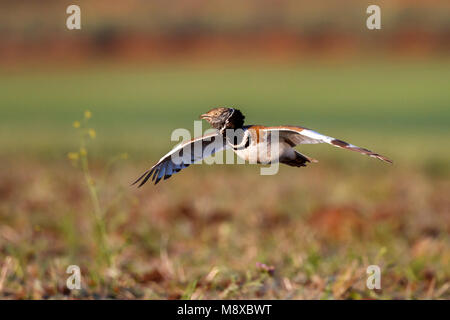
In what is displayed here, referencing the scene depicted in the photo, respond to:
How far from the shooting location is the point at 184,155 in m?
2.80

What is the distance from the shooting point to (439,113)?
20.8m

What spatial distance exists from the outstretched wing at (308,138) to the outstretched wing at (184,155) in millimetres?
279

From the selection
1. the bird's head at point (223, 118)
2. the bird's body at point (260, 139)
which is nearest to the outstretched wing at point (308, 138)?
the bird's body at point (260, 139)

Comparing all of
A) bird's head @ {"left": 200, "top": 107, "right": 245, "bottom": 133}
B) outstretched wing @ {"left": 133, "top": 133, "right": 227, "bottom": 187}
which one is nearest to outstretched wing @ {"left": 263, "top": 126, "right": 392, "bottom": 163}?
bird's head @ {"left": 200, "top": 107, "right": 245, "bottom": 133}

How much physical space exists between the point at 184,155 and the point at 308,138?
63 cm

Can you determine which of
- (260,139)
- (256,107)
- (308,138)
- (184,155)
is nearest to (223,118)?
(260,139)

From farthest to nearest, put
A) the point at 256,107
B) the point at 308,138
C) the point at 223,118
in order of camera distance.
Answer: the point at 256,107 → the point at 308,138 → the point at 223,118

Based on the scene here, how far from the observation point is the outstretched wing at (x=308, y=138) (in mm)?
2123

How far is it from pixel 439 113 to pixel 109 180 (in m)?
15.6

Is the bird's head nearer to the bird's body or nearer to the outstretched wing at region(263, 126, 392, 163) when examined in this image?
the bird's body

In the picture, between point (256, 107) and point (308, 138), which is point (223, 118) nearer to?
point (308, 138)

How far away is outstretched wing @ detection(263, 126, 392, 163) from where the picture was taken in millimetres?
2123
